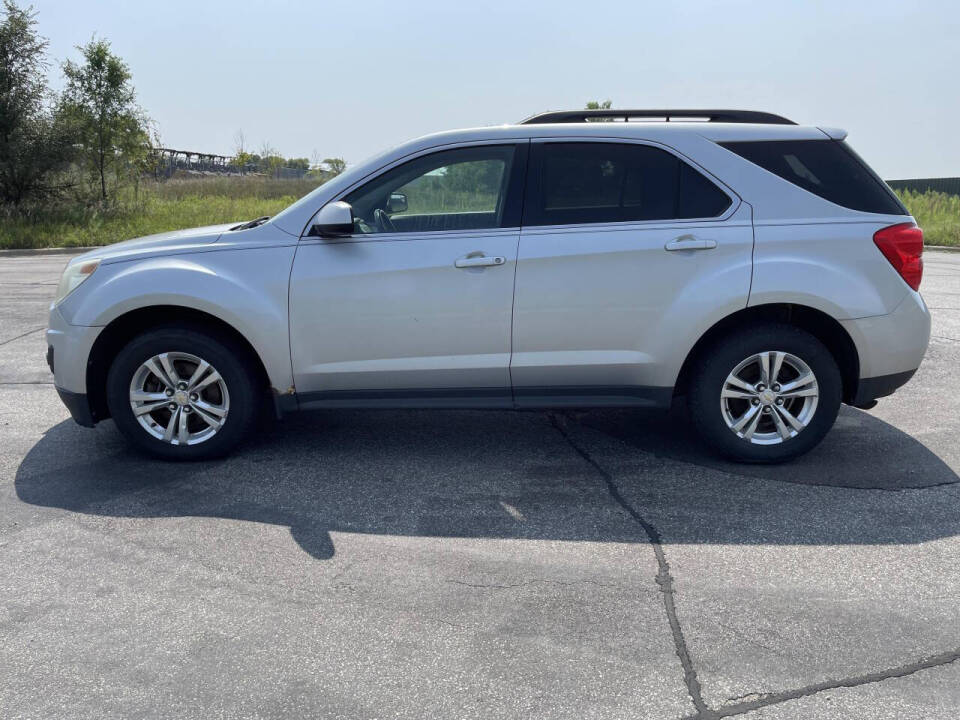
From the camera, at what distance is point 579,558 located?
400 centimetres

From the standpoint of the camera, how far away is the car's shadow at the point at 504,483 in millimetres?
4383

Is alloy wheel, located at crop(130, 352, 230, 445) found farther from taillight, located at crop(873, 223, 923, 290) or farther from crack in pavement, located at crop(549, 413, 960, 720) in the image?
taillight, located at crop(873, 223, 923, 290)

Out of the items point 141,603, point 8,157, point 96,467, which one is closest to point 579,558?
point 141,603

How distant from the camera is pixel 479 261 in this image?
5.01m

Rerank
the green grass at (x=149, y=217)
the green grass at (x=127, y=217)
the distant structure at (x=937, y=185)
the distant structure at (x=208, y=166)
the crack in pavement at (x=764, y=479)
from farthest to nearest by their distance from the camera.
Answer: the distant structure at (x=208, y=166) < the distant structure at (x=937, y=185) < the green grass at (x=149, y=217) < the green grass at (x=127, y=217) < the crack in pavement at (x=764, y=479)

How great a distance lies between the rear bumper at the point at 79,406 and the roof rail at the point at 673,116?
3008 mm

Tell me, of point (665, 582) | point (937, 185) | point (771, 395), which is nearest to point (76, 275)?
point (665, 582)

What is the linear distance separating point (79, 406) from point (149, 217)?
72.2 ft

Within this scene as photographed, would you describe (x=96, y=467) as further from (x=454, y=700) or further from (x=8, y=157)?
(x=8, y=157)

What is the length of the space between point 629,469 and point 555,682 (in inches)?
90.6

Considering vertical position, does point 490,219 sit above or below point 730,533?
above

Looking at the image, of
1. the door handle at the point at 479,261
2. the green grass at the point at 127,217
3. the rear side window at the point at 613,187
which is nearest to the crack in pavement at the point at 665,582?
the door handle at the point at 479,261

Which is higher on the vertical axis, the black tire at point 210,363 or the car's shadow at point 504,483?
the black tire at point 210,363

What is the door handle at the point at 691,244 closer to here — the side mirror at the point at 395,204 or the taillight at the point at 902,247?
the taillight at the point at 902,247
